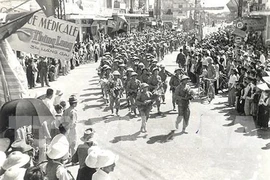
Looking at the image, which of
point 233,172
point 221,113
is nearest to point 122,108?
point 221,113

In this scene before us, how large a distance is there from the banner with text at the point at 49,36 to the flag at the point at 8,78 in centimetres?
42

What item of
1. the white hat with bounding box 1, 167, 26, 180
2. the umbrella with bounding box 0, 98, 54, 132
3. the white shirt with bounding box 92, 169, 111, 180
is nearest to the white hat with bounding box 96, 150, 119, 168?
the white shirt with bounding box 92, 169, 111, 180

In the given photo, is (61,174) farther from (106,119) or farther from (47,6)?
(106,119)

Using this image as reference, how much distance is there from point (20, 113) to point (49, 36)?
2200mm

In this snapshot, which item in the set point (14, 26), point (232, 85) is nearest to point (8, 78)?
point (14, 26)

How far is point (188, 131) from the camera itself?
32.6 feet

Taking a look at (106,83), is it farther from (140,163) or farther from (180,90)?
(140,163)

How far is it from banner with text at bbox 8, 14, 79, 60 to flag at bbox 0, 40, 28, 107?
0.42 metres

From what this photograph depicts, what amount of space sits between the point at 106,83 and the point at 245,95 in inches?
168

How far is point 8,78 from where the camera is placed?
26.5ft

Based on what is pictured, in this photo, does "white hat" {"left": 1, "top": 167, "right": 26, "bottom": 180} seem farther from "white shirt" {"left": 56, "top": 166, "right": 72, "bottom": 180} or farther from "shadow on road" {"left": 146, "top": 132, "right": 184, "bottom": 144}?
"shadow on road" {"left": 146, "top": 132, "right": 184, "bottom": 144}

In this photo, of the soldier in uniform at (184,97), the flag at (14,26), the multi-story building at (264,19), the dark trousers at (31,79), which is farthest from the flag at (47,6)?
the multi-story building at (264,19)

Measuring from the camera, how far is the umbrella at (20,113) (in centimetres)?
647

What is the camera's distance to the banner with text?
25.9 ft
